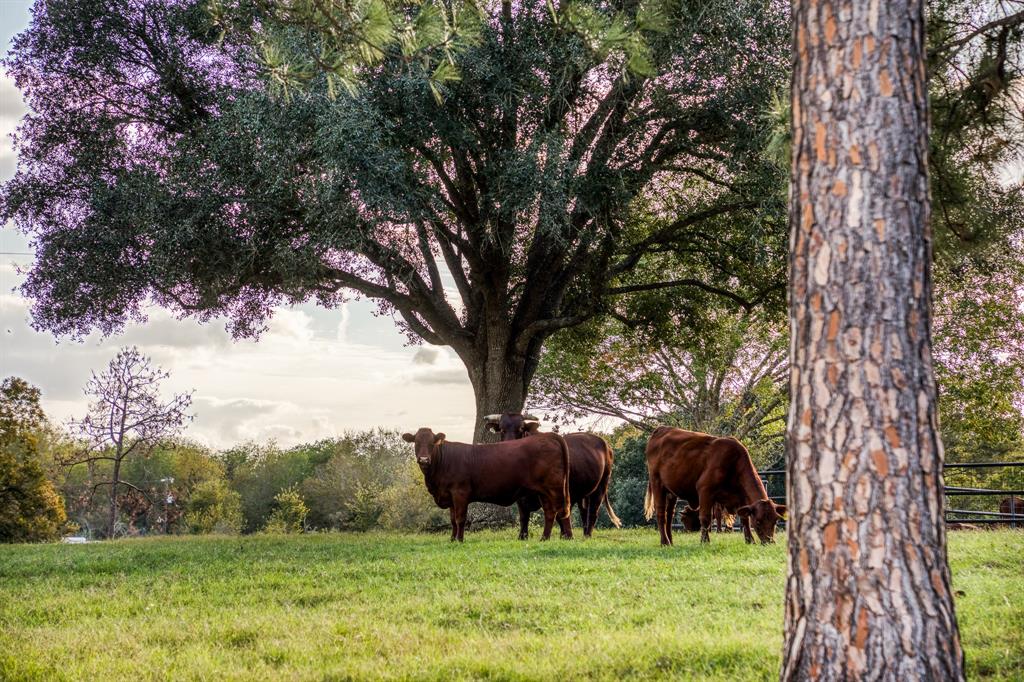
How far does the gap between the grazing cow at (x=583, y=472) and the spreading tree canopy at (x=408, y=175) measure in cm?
274

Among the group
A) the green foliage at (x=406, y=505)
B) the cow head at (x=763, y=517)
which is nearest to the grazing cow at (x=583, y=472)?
the cow head at (x=763, y=517)

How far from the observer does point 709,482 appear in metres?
12.6

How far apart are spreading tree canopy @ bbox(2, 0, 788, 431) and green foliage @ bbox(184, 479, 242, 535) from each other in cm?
3657

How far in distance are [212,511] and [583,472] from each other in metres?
43.7

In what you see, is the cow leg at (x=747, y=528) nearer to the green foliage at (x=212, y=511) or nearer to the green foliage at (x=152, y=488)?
the green foliage at (x=152, y=488)

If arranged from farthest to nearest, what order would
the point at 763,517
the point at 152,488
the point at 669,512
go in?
the point at 152,488 → the point at 669,512 → the point at 763,517

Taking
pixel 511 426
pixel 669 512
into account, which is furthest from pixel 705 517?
pixel 511 426

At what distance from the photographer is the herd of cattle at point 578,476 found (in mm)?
12734

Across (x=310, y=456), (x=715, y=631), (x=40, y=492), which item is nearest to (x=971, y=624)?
(x=715, y=631)

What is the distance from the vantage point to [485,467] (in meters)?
14.6

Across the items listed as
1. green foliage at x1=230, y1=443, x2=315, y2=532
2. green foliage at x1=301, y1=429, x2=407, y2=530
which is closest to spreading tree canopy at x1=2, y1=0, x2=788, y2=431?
green foliage at x1=301, y1=429, x2=407, y2=530

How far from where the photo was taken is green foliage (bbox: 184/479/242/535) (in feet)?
177

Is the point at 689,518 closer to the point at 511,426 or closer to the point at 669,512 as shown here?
the point at 669,512

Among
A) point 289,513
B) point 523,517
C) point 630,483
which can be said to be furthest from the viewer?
point 289,513
